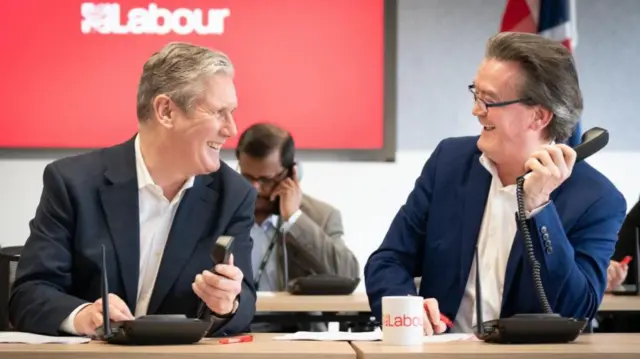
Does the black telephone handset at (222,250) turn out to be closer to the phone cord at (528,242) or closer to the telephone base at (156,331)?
the telephone base at (156,331)

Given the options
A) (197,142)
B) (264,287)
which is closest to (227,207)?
(197,142)

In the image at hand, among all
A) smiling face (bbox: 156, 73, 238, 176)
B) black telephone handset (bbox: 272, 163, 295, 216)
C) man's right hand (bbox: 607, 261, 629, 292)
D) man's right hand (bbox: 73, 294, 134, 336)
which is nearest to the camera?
man's right hand (bbox: 73, 294, 134, 336)

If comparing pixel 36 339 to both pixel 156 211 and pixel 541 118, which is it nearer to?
pixel 156 211

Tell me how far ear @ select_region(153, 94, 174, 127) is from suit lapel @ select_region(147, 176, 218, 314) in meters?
0.18

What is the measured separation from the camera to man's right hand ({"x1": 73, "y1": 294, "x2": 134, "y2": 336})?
2.28 meters

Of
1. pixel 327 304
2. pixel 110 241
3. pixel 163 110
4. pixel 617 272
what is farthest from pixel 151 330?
pixel 617 272

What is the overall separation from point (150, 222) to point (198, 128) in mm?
285

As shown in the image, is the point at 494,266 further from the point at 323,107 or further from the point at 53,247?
the point at 323,107

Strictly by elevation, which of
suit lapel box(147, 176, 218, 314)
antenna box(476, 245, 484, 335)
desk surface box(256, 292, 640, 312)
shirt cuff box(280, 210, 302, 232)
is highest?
suit lapel box(147, 176, 218, 314)

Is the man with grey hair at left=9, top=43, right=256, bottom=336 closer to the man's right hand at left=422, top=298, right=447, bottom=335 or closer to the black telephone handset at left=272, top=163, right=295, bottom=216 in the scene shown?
the man's right hand at left=422, top=298, right=447, bottom=335

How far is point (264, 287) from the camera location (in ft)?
15.7

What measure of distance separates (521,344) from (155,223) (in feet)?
3.53

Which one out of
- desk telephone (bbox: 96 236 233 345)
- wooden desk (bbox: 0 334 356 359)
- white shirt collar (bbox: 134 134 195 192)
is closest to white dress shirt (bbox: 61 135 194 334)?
white shirt collar (bbox: 134 134 195 192)

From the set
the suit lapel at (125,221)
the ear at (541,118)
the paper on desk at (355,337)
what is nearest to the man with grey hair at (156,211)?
the suit lapel at (125,221)
